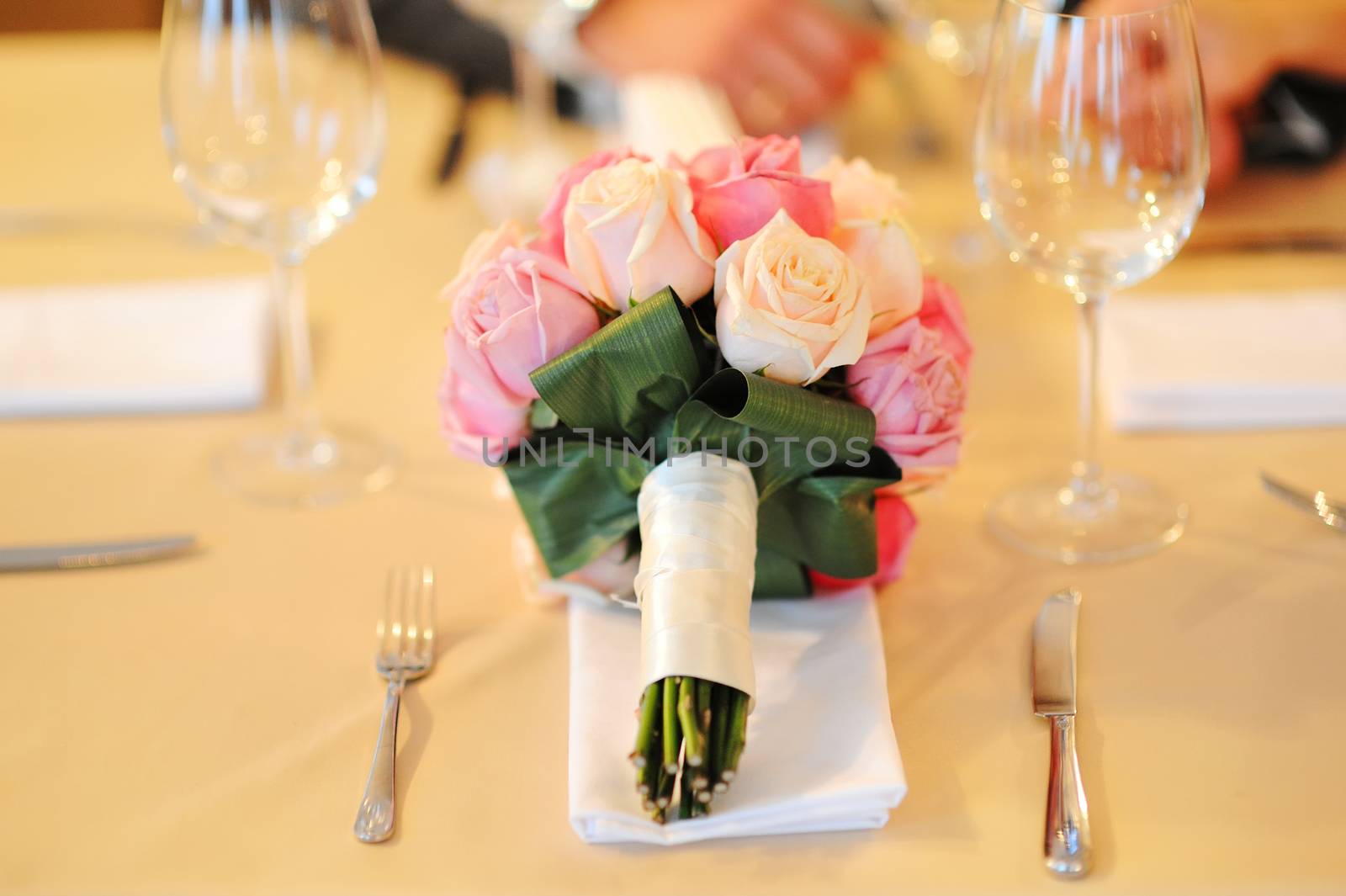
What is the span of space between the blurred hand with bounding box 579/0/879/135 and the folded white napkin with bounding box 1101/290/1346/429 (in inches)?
20.6

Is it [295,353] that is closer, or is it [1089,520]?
[1089,520]

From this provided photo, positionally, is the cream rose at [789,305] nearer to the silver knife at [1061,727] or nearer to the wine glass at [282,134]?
the silver knife at [1061,727]

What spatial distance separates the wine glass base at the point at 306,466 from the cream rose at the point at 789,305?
0.37 meters

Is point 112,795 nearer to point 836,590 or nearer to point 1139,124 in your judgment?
point 836,590

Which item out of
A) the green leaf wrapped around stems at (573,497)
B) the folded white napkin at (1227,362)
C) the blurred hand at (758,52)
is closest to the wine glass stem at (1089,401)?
the folded white napkin at (1227,362)

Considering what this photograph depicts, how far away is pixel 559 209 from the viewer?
72cm

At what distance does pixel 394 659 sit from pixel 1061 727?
36 cm

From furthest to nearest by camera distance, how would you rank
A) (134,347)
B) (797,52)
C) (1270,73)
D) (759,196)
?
(797,52) < (1270,73) < (134,347) < (759,196)

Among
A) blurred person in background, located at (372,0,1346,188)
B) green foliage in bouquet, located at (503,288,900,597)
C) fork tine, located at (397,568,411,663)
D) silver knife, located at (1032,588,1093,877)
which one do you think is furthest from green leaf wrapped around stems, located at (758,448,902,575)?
blurred person in background, located at (372,0,1346,188)

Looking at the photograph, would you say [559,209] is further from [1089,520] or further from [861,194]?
[1089,520]

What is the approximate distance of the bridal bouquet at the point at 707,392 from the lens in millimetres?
628

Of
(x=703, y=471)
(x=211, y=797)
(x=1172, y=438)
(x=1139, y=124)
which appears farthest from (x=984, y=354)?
(x=211, y=797)

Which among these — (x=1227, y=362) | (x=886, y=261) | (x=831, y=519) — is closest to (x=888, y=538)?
(x=831, y=519)

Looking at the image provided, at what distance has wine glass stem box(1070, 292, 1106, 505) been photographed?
2.70ft
